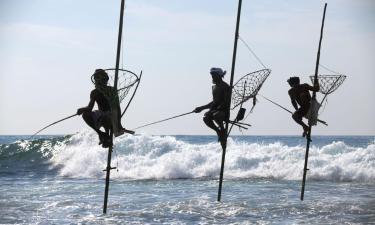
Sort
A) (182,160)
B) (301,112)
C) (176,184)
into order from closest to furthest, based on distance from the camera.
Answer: (301,112) < (176,184) < (182,160)

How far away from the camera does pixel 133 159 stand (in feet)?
102

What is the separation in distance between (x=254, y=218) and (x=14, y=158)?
24071 mm

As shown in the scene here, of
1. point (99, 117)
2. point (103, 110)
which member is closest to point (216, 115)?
point (103, 110)

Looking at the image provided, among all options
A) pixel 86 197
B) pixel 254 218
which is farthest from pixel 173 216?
pixel 86 197

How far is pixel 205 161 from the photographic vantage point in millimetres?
29078

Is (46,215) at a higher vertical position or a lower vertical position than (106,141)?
lower

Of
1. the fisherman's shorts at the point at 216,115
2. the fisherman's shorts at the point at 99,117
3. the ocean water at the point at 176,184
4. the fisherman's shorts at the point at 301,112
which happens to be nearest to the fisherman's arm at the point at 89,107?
the fisherman's shorts at the point at 99,117

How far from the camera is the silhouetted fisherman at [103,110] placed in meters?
12.0

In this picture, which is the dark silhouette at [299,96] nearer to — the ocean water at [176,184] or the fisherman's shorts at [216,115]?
the fisherman's shorts at [216,115]

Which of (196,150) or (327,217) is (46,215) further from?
(196,150)

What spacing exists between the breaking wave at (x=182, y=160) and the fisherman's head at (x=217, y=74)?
12.7 metres

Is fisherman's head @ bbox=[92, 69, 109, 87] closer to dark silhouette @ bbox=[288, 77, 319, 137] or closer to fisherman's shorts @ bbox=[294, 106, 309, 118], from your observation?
dark silhouette @ bbox=[288, 77, 319, 137]

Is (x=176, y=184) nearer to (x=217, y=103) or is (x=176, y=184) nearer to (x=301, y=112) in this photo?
(x=301, y=112)

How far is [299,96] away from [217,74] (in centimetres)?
213
